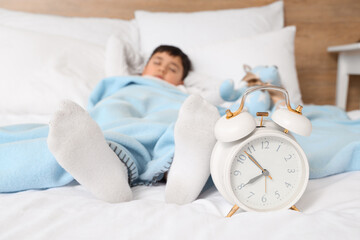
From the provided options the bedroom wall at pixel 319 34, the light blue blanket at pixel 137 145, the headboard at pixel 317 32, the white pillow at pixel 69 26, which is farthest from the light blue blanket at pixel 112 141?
the bedroom wall at pixel 319 34

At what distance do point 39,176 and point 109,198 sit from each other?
0.51 feet

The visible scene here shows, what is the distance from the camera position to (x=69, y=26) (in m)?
1.69

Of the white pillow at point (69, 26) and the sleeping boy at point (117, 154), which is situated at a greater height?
the white pillow at point (69, 26)

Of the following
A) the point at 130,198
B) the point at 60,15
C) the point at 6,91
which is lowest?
the point at 130,198

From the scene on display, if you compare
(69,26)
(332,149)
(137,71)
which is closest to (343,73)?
(137,71)

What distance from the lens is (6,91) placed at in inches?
51.9

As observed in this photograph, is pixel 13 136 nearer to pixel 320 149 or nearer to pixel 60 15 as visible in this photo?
pixel 320 149

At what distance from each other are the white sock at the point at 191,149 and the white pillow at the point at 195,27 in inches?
45.2

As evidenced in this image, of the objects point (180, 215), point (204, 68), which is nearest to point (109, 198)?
point (180, 215)

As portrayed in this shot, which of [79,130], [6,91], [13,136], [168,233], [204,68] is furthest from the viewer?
[204,68]

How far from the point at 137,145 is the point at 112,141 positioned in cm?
6

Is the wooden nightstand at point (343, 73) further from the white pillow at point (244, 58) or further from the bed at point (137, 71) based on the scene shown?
the white pillow at point (244, 58)

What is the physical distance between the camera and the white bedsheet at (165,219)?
0.47 meters

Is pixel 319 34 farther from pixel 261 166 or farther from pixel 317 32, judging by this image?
pixel 261 166
